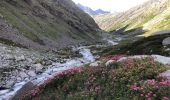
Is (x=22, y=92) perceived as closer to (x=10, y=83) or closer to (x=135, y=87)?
(x=135, y=87)

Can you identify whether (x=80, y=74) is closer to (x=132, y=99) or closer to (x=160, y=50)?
(x=132, y=99)

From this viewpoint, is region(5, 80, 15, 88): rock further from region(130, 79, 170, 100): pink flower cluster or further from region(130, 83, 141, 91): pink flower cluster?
region(130, 79, 170, 100): pink flower cluster

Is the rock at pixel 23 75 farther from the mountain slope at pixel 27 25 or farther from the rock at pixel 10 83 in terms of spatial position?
the mountain slope at pixel 27 25

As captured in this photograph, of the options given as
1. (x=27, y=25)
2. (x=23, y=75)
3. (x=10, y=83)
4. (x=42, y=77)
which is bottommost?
(x=10, y=83)

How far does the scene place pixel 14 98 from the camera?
73.8ft

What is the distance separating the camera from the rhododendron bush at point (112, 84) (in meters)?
13.7

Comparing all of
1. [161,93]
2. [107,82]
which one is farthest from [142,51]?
[161,93]

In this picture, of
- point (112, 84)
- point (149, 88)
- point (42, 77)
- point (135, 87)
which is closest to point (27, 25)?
point (42, 77)

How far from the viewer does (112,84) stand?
1612 centimetres

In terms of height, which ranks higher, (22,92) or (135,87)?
(22,92)

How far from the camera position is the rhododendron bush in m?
13.7

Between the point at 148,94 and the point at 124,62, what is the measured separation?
621cm

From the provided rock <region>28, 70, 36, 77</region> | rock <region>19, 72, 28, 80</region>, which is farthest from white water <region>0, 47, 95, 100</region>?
rock <region>19, 72, 28, 80</region>

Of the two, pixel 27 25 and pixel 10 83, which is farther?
pixel 27 25
